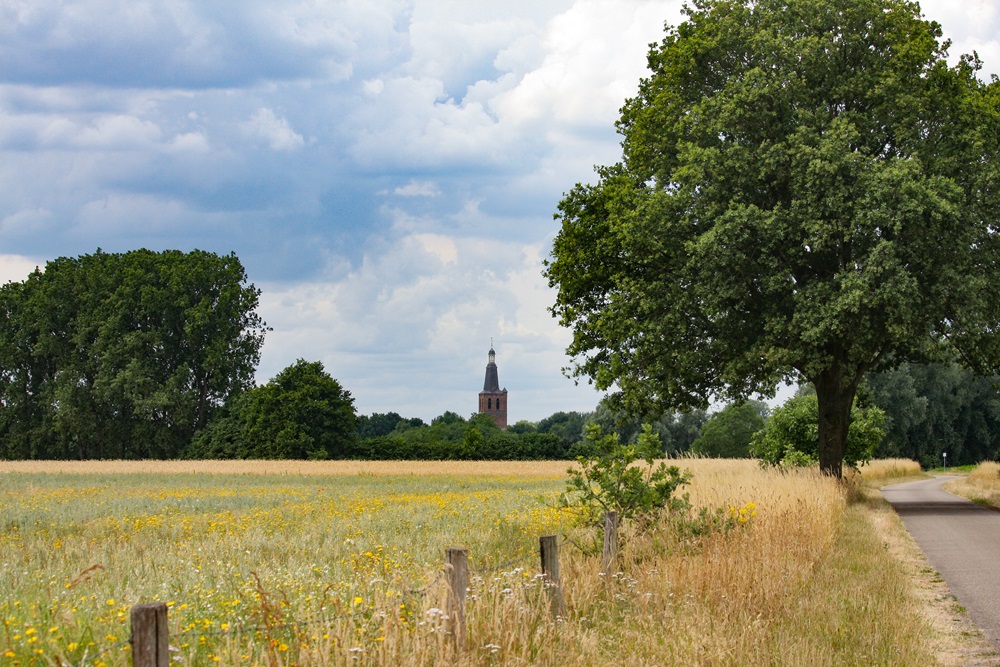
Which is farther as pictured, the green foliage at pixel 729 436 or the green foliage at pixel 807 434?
the green foliage at pixel 729 436

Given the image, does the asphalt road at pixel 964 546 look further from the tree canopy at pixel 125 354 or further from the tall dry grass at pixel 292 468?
the tree canopy at pixel 125 354

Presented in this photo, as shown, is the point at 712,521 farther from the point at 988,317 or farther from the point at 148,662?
the point at 988,317

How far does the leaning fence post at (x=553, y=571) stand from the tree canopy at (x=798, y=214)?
17593 mm

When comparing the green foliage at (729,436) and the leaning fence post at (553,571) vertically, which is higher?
the green foliage at (729,436)

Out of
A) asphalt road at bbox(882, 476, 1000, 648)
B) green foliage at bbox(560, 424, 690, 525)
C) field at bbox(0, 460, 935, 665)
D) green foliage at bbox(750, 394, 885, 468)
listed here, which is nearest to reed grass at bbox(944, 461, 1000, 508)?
asphalt road at bbox(882, 476, 1000, 648)

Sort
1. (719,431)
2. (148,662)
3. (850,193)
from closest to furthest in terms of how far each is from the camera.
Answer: (148,662), (850,193), (719,431)

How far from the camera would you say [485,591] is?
8.22 meters

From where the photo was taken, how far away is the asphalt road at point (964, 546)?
40.7ft

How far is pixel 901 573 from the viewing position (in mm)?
14219

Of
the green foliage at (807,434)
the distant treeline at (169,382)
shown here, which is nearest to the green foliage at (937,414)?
the distant treeline at (169,382)

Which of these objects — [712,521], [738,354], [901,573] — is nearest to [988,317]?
[738,354]

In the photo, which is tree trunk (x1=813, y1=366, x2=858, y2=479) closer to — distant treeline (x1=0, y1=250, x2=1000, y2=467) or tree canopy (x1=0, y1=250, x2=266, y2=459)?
distant treeline (x1=0, y1=250, x2=1000, y2=467)

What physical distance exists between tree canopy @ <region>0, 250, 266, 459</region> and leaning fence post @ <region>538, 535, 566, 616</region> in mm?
68241

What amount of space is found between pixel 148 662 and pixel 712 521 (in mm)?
9729
